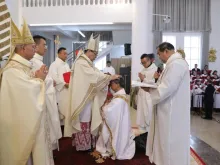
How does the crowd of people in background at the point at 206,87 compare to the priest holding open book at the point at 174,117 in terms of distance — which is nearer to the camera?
the priest holding open book at the point at 174,117

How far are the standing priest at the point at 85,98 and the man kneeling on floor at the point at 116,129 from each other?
0.18 m

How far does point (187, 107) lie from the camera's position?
9.47ft

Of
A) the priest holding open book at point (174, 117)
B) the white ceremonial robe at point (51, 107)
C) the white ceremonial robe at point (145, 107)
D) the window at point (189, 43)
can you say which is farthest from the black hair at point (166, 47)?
the window at point (189, 43)

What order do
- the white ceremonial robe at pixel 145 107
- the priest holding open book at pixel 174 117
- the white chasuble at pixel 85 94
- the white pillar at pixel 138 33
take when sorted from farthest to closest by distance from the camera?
1. the white pillar at pixel 138 33
2. the white ceremonial robe at pixel 145 107
3. the white chasuble at pixel 85 94
4. the priest holding open book at pixel 174 117

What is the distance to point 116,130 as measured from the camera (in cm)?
360

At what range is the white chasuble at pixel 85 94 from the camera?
3801mm

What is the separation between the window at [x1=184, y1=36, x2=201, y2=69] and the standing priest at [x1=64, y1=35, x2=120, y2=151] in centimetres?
817

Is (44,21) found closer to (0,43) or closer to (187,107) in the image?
(0,43)

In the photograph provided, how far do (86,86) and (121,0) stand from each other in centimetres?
492

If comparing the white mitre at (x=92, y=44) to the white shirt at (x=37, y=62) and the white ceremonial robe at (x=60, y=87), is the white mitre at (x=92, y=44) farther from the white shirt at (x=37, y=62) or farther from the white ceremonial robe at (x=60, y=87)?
→ the white ceremonial robe at (x=60, y=87)

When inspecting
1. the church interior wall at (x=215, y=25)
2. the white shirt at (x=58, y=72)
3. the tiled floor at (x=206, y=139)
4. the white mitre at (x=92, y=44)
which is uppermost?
the church interior wall at (x=215, y=25)

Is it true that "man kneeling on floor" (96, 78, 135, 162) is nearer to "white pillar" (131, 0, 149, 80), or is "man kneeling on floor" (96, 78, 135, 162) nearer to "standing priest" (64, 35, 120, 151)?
"standing priest" (64, 35, 120, 151)

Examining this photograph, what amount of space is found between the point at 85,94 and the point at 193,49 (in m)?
8.65

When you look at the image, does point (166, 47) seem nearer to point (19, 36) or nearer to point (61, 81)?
point (19, 36)
